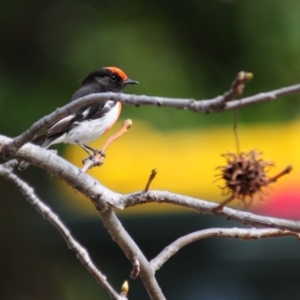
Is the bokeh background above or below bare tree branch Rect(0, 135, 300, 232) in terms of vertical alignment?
above

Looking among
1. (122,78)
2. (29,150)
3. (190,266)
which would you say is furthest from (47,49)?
(29,150)

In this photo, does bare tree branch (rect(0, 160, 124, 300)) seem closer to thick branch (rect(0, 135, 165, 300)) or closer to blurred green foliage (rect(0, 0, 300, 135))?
thick branch (rect(0, 135, 165, 300))

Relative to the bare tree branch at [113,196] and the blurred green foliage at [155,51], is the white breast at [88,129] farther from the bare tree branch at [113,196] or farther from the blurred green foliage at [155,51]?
the bare tree branch at [113,196]

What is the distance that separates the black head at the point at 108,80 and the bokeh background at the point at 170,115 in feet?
1.86

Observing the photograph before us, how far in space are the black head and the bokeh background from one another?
0.57m

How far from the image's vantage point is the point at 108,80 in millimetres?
3555

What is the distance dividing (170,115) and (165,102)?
299 centimetres

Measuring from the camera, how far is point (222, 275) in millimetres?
4062

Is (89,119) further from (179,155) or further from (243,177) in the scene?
(243,177)

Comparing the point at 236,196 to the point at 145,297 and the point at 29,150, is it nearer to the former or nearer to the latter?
the point at 29,150

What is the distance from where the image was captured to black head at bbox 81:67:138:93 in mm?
3479

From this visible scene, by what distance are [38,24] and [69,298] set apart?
6.21ft

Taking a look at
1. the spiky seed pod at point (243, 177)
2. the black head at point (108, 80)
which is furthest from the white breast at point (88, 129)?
the spiky seed pod at point (243, 177)

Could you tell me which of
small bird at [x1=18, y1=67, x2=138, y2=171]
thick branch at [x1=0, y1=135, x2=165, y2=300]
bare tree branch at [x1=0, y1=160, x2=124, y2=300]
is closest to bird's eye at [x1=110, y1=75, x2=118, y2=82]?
small bird at [x1=18, y1=67, x2=138, y2=171]
